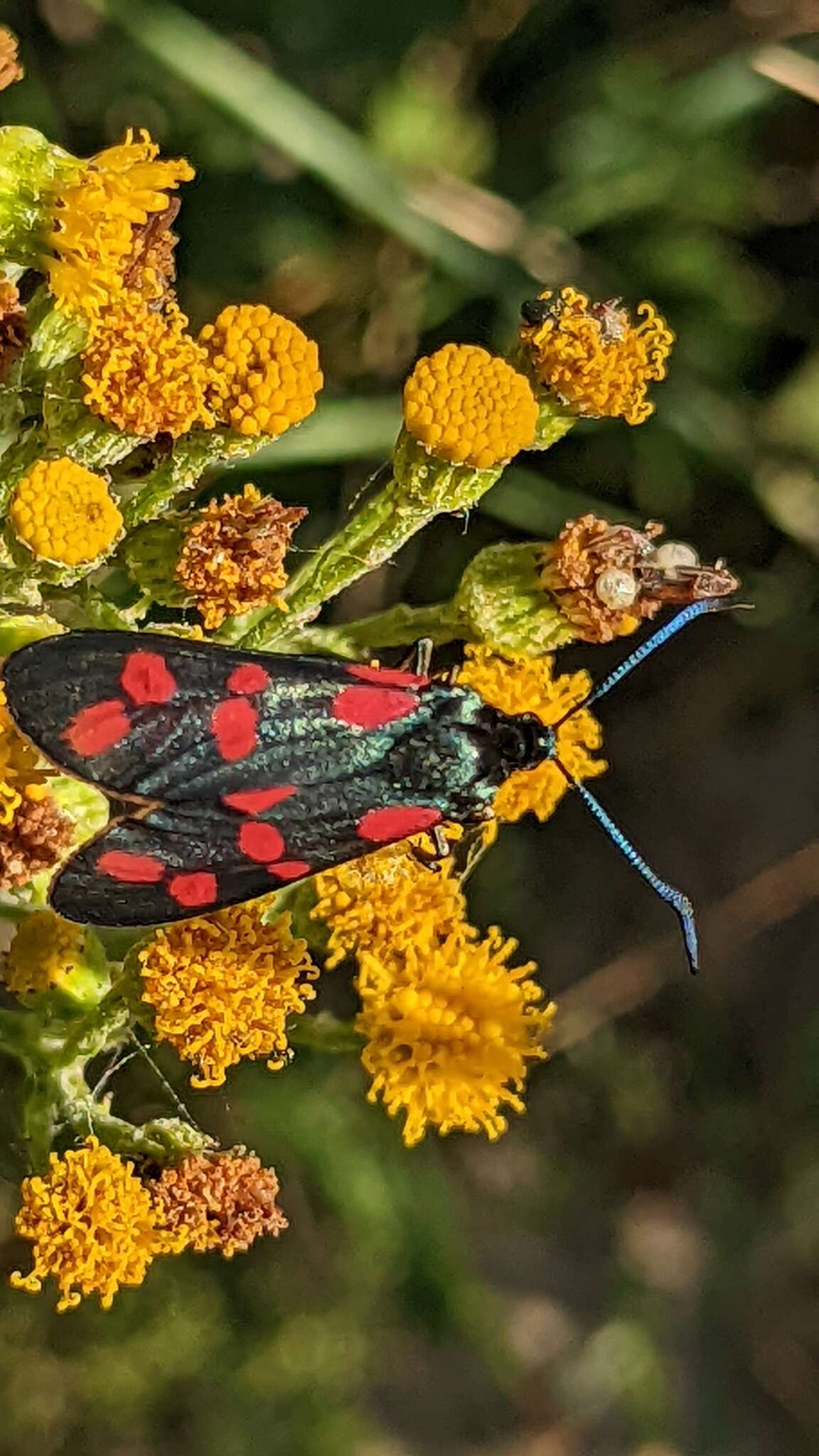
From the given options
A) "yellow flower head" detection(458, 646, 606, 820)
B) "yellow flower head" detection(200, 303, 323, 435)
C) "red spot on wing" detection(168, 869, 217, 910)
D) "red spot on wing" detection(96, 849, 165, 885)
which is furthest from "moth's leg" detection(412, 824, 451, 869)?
"yellow flower head" detection(200, 303, 323, 435)

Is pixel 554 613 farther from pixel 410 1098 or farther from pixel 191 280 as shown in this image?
pixel 191 280

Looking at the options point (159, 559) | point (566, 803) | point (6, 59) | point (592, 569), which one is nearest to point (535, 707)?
point (592, 569)

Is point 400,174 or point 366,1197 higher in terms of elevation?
point 400,174

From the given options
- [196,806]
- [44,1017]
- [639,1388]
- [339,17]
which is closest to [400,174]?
[339,17]

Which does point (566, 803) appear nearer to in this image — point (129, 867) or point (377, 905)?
point (377, 905)

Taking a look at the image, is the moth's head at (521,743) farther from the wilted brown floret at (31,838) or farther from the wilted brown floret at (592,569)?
the wilted brown floret at (31,838)

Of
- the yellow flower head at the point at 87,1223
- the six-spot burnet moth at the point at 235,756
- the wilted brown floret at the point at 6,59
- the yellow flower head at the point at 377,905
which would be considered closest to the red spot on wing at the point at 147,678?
the six-spot burnet moth at the point at 235,756

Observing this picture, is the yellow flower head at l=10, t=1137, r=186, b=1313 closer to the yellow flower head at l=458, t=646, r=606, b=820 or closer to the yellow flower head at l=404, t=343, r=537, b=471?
the yellow flower head at l=458, t=646, r=606, b=820
